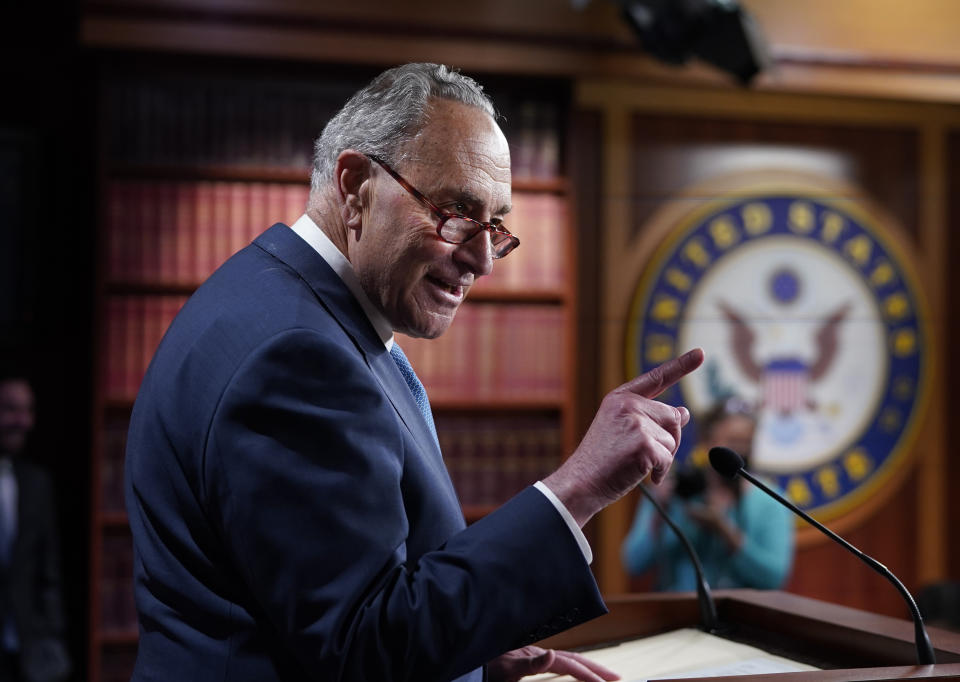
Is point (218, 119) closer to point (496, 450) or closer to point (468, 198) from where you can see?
point (496, 450)

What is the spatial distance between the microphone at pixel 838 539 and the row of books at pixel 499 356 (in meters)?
2.75

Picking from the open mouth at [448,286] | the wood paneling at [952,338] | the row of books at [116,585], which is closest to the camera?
the open mouth at [448,286]

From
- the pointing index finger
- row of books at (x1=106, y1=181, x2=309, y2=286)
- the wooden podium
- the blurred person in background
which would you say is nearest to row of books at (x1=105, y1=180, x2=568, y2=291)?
row of books at (x1=106, y1=181, x2=309, y2=286)

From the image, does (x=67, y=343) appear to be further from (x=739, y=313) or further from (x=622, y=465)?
(x=622, y=465)

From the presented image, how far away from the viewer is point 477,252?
126 cm

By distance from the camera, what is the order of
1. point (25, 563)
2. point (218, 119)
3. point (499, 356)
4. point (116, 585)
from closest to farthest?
point (25, 563), point (116, 585), point (218, 119), point (499, 356)

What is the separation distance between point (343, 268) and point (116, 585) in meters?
2.95

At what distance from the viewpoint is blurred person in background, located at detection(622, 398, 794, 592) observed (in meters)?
3.34

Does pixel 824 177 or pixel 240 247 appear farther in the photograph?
pixel 824 177

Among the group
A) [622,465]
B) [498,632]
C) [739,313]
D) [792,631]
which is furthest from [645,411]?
[739,313]

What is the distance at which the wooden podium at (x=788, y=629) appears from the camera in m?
1.26

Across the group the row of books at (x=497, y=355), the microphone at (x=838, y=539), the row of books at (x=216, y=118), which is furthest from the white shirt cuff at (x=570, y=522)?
the row of books at (x=216, y=118)

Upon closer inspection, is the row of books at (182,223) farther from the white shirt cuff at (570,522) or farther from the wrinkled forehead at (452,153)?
the white shirt cuff at (570,522)

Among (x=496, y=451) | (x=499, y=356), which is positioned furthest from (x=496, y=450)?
(x=499, y=356)
